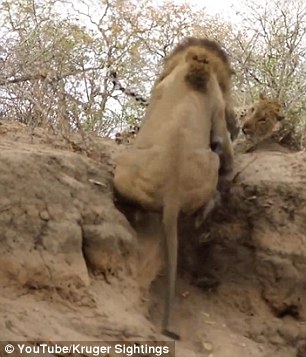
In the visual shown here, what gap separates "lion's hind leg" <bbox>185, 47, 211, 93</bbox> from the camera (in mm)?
7902

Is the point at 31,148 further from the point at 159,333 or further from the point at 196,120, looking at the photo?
the point at 159,333

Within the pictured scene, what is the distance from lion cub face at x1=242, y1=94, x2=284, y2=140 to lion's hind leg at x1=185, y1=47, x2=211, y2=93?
1206 mm

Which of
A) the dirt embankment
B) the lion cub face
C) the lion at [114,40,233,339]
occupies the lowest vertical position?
the dirt embankment

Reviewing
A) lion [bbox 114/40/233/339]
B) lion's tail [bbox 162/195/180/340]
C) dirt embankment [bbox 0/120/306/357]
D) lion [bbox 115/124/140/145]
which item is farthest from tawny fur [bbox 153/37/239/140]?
lion's tail [bbox 162/195/180/340]

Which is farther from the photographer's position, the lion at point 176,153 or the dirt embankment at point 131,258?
the lion at point 176,153

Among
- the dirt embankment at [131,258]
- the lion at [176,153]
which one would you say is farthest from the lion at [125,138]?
the lion at [176,153]

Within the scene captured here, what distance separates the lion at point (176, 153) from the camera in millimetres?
7172

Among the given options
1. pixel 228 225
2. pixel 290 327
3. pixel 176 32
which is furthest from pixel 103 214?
pixel 176 32

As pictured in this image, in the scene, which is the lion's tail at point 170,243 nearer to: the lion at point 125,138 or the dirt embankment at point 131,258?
the dirt embankment at point 131,258

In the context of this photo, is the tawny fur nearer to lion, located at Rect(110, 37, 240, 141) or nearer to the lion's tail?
lion, located at Rect(110, 37, 240, 141)

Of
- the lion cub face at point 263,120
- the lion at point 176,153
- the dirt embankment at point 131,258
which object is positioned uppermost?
the lion cub face at point 263,120

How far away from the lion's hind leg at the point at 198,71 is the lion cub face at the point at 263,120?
47.5 inches

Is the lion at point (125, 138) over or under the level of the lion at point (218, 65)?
under

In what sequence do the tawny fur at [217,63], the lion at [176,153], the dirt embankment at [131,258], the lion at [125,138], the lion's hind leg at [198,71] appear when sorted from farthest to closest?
the lion at [125,138]
the tawny fur at [217,63]
the lion's hind leg at [198,71]
the lion at [176,153]
the dirt embankment at [131,258]
